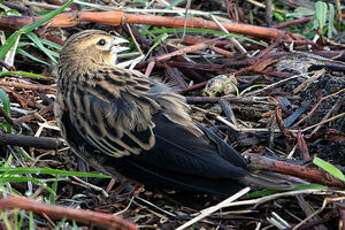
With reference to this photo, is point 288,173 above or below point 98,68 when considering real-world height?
below

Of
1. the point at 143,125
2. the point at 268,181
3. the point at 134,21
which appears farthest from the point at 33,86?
the point at 268,181

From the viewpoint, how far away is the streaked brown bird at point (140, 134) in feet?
13.7

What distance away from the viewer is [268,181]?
4234 mm

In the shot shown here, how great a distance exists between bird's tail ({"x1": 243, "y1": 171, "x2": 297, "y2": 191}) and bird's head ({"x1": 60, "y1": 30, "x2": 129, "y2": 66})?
60.7 inches

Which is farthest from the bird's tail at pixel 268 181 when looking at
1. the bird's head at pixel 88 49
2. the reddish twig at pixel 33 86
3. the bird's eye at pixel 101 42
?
the reddish twig at pixel 33 86

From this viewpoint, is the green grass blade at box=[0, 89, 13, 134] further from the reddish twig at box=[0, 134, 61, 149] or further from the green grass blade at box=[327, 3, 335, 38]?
the green grass blade at box=[327, 3, 335, 38]

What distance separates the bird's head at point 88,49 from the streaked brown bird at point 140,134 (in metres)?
0.01

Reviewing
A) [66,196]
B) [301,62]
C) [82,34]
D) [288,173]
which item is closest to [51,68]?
[82,34]

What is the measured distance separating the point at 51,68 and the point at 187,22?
1.40 metres

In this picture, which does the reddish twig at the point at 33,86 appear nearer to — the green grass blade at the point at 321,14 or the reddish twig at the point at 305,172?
the reddish twig at the point at 305,172

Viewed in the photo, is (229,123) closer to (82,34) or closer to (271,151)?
(271,151)

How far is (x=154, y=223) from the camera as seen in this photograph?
14.2ft

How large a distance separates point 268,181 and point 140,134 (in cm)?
88

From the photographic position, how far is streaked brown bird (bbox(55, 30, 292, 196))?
418 centimetres
